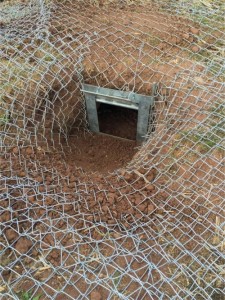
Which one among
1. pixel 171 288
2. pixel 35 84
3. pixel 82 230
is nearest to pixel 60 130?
pixel 35 84

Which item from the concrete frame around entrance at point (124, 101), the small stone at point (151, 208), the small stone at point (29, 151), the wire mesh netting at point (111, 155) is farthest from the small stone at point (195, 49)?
the small stone at point (29, 151)

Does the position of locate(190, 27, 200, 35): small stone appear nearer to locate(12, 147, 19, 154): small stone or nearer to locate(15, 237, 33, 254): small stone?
locate(12, 147, 19, 154): small stone

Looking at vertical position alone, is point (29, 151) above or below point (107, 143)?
above

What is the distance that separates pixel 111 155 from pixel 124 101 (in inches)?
24.7

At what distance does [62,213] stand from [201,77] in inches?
65.2

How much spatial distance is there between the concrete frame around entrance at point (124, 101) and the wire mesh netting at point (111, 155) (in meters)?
0.07

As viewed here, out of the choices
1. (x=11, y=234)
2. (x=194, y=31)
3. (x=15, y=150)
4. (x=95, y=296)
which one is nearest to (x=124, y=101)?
(x=194, y=31)

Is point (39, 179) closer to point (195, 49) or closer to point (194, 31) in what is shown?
point (195, 49)

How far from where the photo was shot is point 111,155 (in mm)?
3389

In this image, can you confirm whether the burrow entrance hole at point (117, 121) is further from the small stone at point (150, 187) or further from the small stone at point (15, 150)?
the small stone at point (150, 187)

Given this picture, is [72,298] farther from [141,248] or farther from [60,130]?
[60,130]

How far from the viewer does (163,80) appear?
2.84 metres

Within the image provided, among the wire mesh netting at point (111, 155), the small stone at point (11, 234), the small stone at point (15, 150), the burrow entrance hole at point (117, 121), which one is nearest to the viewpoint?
the wire mesh netting at point (111, 155)

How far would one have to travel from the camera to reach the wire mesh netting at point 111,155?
1869 millimetres
